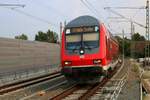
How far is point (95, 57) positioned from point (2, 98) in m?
5.24

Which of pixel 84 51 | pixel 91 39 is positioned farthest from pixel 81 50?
pixel 91 39

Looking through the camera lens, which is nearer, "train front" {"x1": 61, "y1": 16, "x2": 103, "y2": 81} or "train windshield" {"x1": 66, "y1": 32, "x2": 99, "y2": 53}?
"train front" {"x1": 61, "y1": 16, "x2": 103, "y2": 81}

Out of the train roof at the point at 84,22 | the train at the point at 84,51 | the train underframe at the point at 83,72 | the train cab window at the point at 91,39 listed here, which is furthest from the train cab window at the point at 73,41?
the train underframe at the point at 83,72

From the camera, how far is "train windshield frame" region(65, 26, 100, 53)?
2056 centimetres

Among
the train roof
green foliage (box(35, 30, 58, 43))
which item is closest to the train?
the train roof

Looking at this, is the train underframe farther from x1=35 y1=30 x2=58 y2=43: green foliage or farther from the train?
x1=35 y1=30 x2=58 y2=43: green foliage

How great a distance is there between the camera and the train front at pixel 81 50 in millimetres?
20109

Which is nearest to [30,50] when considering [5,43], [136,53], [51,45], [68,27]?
[5,43]

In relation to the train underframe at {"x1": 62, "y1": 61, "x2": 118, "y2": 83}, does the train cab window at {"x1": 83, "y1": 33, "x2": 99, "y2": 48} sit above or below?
above

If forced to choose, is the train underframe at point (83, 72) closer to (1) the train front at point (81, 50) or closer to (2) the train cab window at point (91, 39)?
(1) the train front at point (81, 50)

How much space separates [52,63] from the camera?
47.4m

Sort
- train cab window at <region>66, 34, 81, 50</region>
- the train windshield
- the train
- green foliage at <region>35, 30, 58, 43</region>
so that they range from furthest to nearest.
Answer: green foliage at <region>35, 30, 58, 43</region>, train cab window at <region>66, 34, 81, 50</region>, the train windshield, the train

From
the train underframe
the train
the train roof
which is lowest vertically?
the train underframe

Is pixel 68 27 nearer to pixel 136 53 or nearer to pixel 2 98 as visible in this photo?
pixel 2 98
